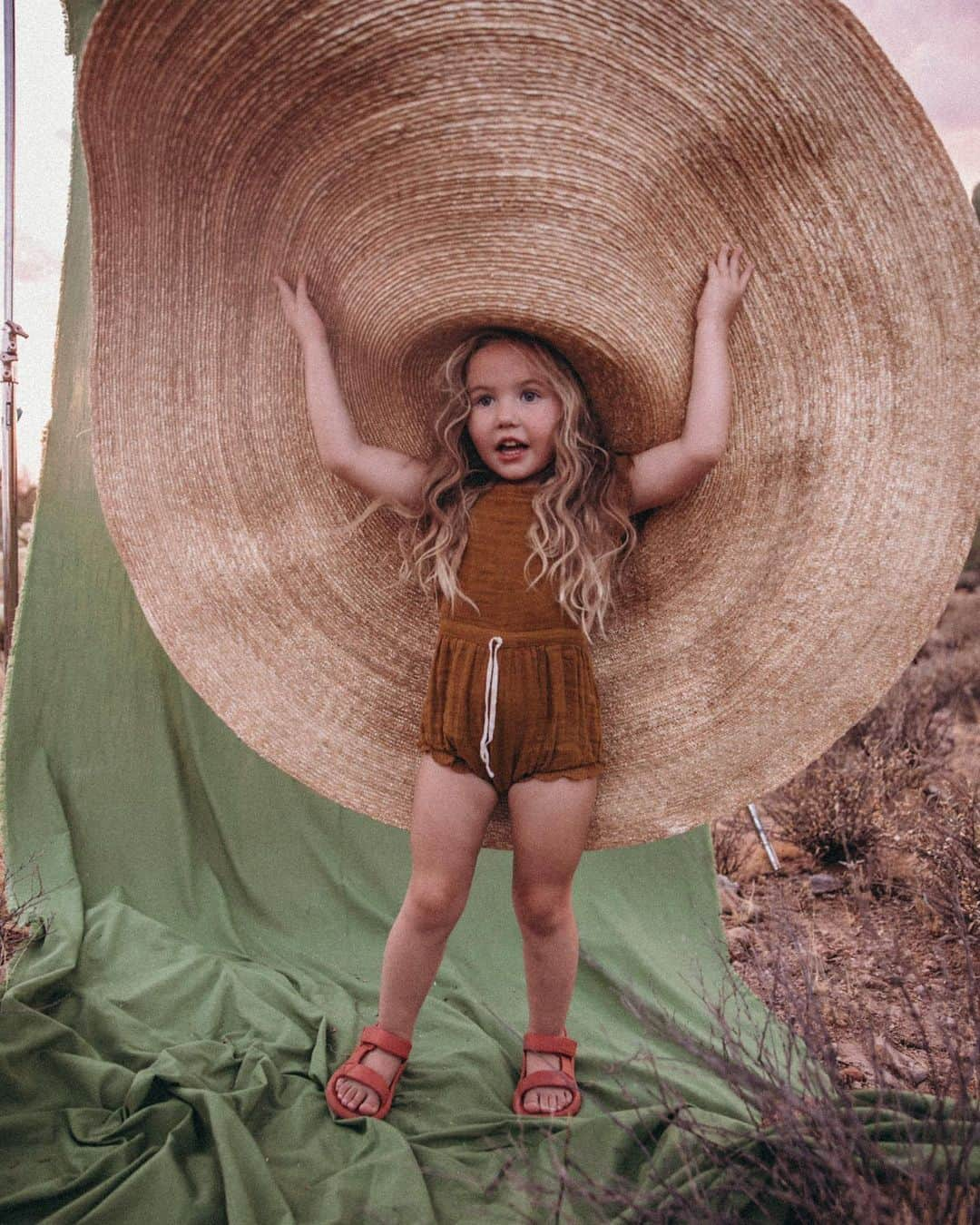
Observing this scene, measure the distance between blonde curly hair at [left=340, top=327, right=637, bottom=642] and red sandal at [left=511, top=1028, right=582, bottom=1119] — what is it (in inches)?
34.9

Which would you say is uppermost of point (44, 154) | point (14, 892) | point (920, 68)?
point (920, 68)

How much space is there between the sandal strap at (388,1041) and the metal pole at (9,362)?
4.51 ft

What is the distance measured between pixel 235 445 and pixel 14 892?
4.46 ft

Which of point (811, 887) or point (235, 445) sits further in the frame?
point (811, 887)

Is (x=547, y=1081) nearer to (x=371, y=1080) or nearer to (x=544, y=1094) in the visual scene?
(x=544, y=1094)

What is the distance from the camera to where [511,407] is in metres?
1.90

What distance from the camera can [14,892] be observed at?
2588 mm

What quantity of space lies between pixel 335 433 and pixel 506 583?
1.43 ft

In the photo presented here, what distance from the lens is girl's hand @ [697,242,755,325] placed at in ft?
5.84

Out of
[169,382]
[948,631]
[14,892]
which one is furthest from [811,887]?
[948,631]

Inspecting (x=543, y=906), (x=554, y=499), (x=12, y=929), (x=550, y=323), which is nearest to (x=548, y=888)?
(x=543, y=906)

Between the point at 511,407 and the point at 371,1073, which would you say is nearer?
the point at 511,407

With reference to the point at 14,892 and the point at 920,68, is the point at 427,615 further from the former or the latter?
the point at 920,68

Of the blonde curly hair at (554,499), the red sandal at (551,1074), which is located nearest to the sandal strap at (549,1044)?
the red sandal at (551,1074)
